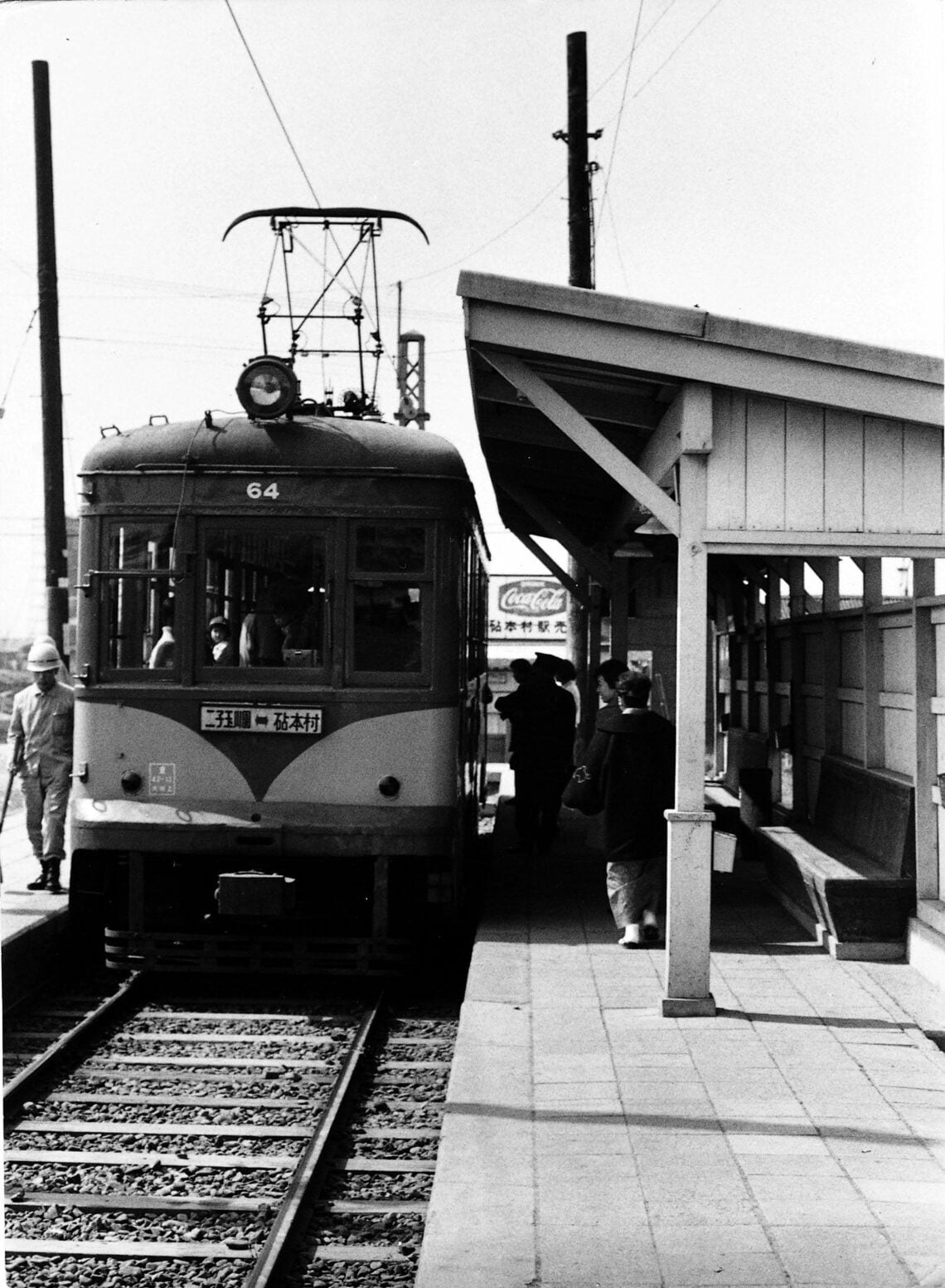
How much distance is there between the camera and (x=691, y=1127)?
→ 492 cm

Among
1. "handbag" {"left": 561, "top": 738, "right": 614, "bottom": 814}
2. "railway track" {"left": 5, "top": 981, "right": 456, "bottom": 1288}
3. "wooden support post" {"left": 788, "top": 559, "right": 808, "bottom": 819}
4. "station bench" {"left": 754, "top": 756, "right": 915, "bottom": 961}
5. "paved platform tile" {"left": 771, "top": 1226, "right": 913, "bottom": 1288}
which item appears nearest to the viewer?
"paved platform tile" {"left": 771, "top": 1226, "right": 913, "bottom": 1288}

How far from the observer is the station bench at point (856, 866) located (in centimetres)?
751

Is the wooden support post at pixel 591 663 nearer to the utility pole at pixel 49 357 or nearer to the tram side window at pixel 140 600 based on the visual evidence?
the utility pole at pixel 49 357

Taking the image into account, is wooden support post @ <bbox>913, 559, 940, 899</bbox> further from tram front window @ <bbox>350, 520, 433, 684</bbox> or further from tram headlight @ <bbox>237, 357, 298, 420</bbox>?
tram headlight @ <bbox>237, 357, 298, 420</bbox>

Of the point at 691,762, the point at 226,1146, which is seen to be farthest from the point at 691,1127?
the point at 691,762

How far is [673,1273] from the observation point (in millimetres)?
3752

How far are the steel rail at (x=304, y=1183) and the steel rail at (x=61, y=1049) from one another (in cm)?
131

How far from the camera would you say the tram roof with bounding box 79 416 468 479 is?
26.5ft

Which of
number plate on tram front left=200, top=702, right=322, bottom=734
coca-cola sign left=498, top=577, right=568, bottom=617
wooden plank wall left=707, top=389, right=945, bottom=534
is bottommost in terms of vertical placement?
number plate on tram front left=200, top=702, right=322, bottom=734

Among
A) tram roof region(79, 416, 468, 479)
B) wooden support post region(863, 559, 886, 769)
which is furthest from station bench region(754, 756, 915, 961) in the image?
tram roof region(79, 416, 468, 479)

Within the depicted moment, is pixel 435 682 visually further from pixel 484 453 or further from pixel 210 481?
pixel 484 453

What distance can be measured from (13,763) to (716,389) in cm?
568

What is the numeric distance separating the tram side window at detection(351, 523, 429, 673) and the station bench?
2.56m

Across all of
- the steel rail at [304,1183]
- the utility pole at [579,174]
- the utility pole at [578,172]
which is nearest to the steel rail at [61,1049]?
the steel rail at [304,1183]
